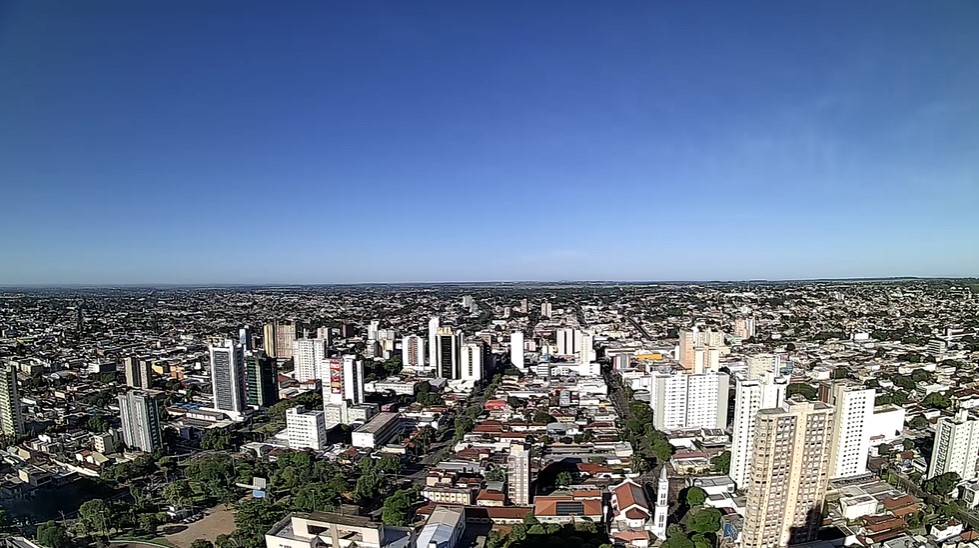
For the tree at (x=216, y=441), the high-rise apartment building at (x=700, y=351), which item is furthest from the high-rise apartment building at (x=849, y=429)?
the tree at (x=216, y=441)

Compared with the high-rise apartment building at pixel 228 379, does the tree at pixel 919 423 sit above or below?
below

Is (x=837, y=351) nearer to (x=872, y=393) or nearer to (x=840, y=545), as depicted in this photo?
(x=872, y=393)

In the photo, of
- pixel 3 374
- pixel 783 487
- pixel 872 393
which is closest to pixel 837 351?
pixel 872 393

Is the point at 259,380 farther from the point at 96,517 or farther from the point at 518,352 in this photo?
the point at 518,352

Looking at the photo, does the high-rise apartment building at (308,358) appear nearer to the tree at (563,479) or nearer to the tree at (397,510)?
the tree at (397,510)

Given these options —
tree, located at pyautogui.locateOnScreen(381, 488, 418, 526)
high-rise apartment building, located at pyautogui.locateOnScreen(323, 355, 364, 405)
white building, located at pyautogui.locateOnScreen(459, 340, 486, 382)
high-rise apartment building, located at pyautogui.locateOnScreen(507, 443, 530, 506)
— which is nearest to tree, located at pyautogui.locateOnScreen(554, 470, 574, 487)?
high-rise apartment building, located at pyautogui.locateOnScreen(507, 443, 530, 506)

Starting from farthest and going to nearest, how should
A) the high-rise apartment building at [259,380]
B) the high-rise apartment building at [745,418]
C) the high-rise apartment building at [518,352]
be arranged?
the high-rise apartment building at [518,352]
the high-rise apartment building at [259,380]
the high-rise apartment building at [745,418]

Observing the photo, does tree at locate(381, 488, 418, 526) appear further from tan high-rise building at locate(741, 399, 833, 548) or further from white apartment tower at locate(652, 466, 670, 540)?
tan high-rise building at locate(741, 399, 833, 548)
